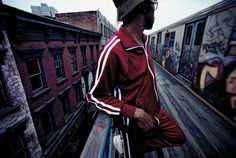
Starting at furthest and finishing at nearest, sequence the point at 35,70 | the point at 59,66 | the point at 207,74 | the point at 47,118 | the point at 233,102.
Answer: the point at 59,66
the point at 47,118
the point at 35,70
the point at 207,74
the point at 233,102

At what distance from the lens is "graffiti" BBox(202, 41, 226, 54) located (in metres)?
4.23

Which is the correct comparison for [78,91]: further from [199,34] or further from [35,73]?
[199,34]

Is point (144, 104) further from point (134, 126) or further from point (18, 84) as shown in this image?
point (18, 84)

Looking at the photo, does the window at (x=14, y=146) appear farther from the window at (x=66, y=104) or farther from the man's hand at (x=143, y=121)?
the man's hand at (x=143, y=121)

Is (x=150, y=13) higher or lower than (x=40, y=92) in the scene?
higher

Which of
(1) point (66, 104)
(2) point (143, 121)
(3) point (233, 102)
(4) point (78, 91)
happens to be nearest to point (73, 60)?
(4) point (78, 91)

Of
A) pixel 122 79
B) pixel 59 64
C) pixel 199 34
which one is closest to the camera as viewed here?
pixel 122 79

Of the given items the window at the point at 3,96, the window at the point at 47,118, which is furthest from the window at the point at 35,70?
the window at the point at 3,96

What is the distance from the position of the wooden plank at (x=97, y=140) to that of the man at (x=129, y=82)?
106 millimetres

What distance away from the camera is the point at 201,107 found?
4.64 meters

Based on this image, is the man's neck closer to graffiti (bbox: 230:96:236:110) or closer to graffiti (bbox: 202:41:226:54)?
graffiti (bbox: 230:96:236:110)

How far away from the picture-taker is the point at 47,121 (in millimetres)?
6711

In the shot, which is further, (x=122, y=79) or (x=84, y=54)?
(x=84, y=54)

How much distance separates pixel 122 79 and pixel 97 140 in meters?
0.54
